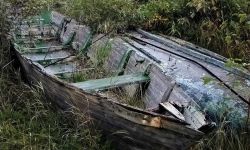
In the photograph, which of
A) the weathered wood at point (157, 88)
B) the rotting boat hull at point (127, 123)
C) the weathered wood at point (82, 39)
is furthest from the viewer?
the weathered wood at point (82, 39)

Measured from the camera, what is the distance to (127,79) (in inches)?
182

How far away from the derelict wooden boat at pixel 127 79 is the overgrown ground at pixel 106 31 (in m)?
0.17

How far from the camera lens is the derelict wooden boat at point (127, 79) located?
3.63m

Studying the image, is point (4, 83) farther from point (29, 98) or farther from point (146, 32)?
point (146, 32)

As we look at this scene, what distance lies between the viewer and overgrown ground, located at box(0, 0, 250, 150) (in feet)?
13.8

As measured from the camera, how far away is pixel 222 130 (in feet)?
12.6

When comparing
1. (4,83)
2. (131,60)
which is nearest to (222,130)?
(131,60)

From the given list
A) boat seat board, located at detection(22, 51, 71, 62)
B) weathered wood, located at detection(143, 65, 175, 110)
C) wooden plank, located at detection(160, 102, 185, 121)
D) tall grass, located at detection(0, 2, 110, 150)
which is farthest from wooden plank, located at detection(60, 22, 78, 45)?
wooden plank, located at detection(160, 102, 185, 121)

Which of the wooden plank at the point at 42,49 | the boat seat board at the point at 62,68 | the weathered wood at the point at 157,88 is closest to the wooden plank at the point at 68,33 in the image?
the wooden plank at the point at 42,49

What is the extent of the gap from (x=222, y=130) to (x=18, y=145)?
2.00 meters

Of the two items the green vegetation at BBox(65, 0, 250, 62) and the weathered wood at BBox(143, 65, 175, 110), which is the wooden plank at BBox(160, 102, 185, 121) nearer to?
the weathered wood at BBox(143, 65, 175, 110)

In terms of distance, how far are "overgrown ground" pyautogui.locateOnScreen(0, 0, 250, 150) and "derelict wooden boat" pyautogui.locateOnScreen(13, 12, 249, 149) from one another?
170 mm

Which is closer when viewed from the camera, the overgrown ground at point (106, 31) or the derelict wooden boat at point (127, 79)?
the derelict wooden boat at point (127, 79)

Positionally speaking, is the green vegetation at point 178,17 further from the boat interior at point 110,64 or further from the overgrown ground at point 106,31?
the boat interior at point 110,64
